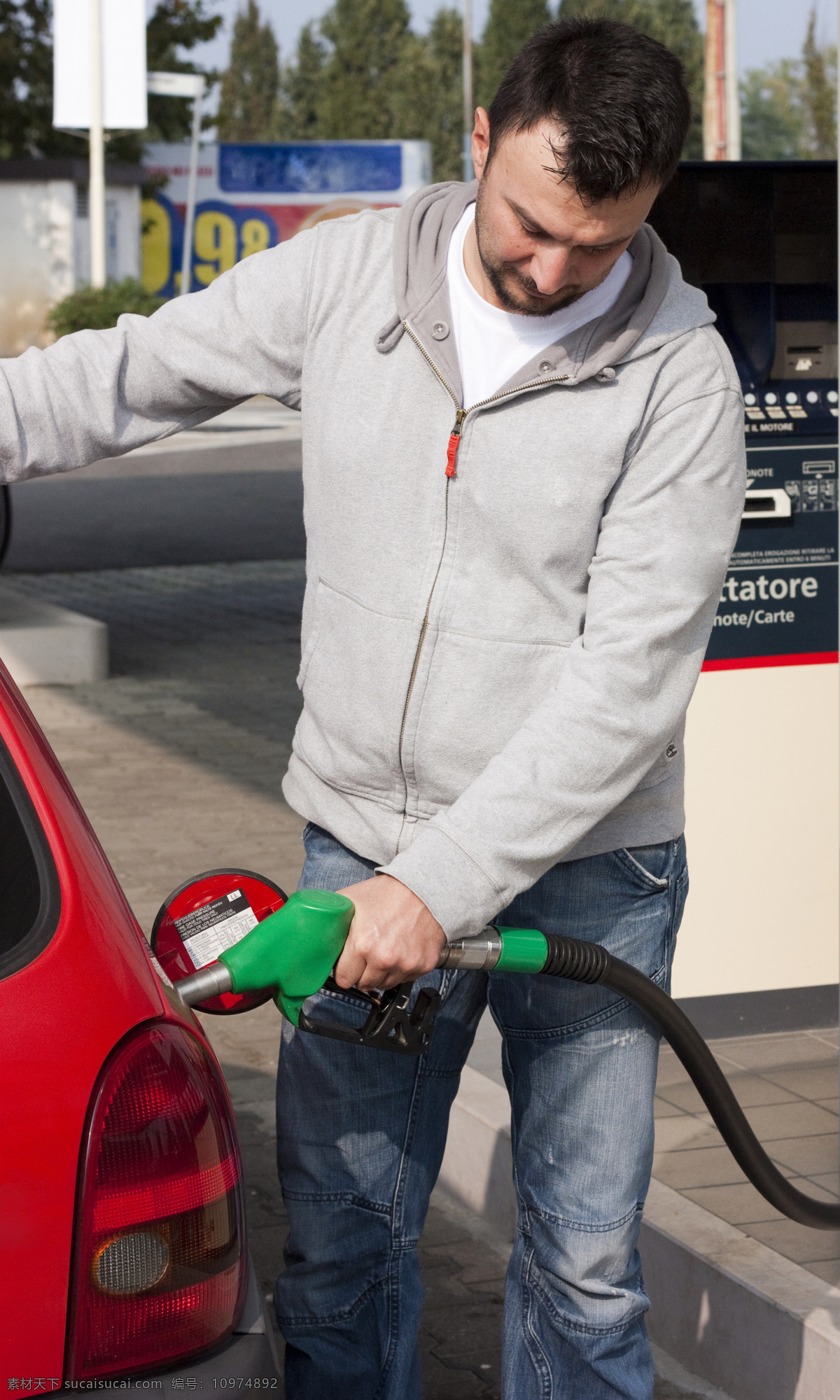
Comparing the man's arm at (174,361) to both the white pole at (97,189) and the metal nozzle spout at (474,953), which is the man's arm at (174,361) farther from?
the white pole at (97,189)

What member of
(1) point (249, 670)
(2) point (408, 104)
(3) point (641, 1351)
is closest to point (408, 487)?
(3) point (641, 1351)

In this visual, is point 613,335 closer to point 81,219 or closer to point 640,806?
point 640,806

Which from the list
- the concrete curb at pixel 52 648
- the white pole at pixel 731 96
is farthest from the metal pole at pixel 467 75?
the concrete curb at pixel 52 648

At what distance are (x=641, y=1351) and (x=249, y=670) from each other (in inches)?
283

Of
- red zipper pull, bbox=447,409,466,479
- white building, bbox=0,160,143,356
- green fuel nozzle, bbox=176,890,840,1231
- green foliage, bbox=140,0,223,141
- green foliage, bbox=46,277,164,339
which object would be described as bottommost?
green fuel nozzle, bbox=176,890,840,1231

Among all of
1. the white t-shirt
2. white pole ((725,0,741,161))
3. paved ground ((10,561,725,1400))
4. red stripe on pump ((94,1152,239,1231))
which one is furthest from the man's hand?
white pole ((725,0,741,161))

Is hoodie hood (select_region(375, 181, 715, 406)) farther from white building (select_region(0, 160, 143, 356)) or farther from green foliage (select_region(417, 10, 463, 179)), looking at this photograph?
green foliage (select_region(417, 10, 463, 179))

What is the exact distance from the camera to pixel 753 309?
149 inches

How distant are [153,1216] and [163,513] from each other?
51.0 feet

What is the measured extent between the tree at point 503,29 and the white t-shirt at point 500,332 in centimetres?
6589

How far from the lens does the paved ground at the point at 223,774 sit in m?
3.28

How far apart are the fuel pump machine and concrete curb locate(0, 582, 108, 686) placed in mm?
5364

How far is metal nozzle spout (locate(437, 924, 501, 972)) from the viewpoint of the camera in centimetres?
195

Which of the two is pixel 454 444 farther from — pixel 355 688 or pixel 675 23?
pixel 675 23
